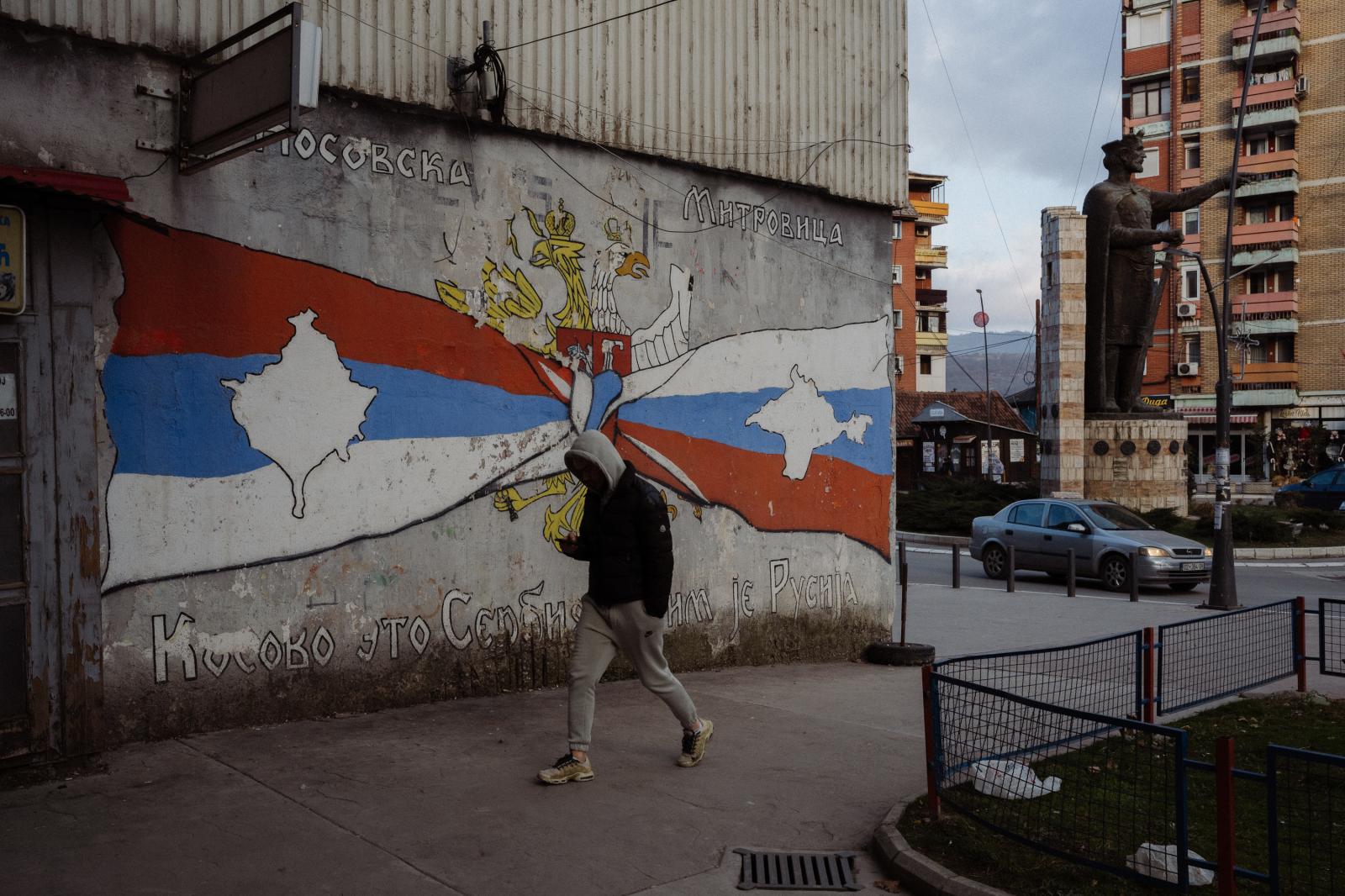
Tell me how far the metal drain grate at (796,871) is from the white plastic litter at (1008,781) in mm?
792

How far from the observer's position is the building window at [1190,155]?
60.5 m

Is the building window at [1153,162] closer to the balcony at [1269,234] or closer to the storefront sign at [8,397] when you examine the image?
the balcony at [1269,234]

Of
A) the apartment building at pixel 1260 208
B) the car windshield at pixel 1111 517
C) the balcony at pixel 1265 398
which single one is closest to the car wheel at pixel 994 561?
the car windshield at pixel 1111 517

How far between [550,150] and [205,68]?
2.69 meters

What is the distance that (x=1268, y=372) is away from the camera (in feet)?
192

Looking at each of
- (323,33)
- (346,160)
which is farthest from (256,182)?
(323,33)

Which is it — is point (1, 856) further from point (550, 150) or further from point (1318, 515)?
point (1318, 515)

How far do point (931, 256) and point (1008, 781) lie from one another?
79.6 meters

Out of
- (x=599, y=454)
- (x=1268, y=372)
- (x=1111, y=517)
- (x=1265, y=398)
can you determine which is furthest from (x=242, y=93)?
(x=1268, y=372)

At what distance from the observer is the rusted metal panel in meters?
5.98

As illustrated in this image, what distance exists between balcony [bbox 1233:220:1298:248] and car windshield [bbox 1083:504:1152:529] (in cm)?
4644

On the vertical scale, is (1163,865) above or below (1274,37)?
below

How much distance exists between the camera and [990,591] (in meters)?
17.9

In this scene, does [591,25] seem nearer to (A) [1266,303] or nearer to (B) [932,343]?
(A) [1266,303]
